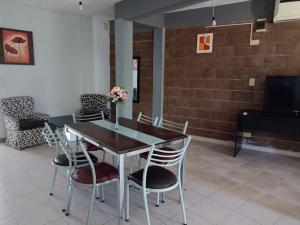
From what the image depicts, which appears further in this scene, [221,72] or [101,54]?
[101,54]

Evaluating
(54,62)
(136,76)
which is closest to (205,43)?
(136,76)

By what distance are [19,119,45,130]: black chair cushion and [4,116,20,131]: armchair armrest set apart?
6 cm

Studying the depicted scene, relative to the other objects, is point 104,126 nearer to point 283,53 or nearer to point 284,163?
point 284,163

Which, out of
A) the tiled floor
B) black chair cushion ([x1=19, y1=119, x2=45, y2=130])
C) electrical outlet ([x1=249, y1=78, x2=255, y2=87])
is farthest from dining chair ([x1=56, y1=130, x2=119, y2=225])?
electrical outlet ([x1=249, y1=78, x2=255, y2=87])

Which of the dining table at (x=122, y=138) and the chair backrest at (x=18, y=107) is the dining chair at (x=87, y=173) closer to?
the dining table at (x=122, y=138)

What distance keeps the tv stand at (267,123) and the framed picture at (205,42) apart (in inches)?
60.1

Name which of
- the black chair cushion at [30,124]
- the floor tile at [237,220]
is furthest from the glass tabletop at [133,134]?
the black chair cushion at [30,124]

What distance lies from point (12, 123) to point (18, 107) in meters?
0.46

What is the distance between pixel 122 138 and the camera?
2.35m

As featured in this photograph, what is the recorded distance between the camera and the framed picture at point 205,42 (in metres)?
4.54

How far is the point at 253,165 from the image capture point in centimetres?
362

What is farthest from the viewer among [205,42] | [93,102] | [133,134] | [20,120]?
[93,102]

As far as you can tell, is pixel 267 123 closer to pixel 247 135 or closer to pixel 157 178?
pixel 247 135

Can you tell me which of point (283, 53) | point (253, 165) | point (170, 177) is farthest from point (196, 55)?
point (170, 177)
